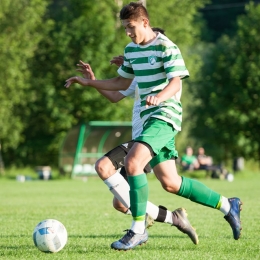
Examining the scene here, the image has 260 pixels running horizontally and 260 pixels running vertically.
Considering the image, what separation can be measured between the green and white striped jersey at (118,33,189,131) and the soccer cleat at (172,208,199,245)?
831 millimetres

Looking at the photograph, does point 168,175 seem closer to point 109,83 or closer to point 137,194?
point 137,194

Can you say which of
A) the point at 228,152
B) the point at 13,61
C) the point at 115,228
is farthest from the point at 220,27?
the point at 115,228

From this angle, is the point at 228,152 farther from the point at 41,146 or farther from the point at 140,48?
the point at 140,48

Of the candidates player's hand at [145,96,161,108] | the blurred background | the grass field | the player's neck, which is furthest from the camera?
the blurred background

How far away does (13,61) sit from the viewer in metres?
38.4

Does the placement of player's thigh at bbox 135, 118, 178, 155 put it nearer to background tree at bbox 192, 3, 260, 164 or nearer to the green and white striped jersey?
the green and white striped jersey

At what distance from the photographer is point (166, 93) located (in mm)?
6352

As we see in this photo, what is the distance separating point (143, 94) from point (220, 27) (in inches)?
2421

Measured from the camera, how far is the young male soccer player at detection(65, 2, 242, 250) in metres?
6.43

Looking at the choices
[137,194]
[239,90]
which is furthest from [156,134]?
[239,90]

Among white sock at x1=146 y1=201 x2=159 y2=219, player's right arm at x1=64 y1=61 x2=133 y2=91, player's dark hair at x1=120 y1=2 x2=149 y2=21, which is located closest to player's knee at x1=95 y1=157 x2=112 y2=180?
white sock at x1=146 y1=201 x2=159 y2=219

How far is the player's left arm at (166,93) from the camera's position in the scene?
6215mm

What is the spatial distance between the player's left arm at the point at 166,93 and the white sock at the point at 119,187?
1.01 m

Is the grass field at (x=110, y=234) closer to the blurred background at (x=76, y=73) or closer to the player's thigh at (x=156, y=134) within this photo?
the player's thigh at (x=156, y=134)
